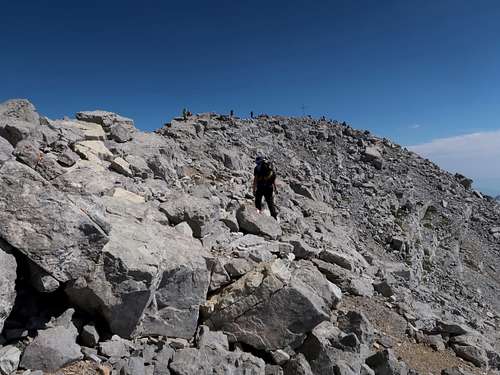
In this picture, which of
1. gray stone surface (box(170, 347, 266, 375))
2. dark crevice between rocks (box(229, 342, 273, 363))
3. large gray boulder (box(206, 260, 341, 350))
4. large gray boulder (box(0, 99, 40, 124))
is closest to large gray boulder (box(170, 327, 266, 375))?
gray stone surface (box(170, 347, 266, 375))

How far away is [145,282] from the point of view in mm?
7043

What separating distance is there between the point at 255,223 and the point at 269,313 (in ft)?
17.4

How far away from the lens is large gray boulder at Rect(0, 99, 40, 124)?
1309 cm

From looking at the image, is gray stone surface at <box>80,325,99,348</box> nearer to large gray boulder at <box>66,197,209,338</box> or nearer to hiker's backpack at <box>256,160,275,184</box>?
large gray boulder at <box>66,197,209,338</box>

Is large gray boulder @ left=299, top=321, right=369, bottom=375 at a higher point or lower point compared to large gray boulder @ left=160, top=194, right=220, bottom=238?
lower

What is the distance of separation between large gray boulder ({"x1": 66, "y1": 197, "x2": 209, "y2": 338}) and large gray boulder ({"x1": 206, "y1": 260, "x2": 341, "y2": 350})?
690 mm

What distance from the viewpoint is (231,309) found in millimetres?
8422

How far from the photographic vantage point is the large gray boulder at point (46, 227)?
625cm

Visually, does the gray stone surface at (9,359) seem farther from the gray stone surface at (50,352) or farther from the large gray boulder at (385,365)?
the large gray boulder at (385,365)

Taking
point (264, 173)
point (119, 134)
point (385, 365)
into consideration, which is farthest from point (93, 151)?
point (385, 365)

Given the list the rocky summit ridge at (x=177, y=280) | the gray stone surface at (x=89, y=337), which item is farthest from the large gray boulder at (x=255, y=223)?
the gray stone surface at (x=89, y=337)

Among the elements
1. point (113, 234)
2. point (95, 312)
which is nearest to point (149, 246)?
point (113, 234)

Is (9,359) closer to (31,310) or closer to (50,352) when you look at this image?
(50,352)

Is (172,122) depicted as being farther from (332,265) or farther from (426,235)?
(426,235)
